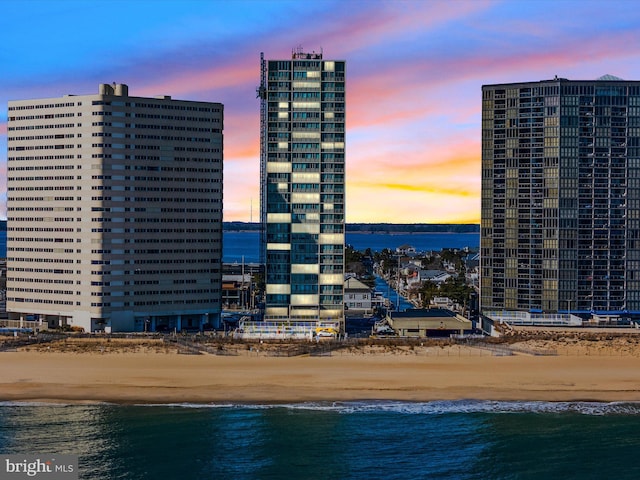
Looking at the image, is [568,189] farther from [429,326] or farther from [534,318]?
[429,326]

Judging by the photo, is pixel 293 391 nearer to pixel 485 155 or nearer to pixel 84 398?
pixel 84 398

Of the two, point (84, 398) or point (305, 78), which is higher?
point (305, 78)

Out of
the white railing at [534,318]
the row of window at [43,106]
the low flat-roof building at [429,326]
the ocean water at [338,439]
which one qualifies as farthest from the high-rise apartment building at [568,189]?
the row of window at [43,106]

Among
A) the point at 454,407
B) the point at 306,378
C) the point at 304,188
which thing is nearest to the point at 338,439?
the point at 454,407

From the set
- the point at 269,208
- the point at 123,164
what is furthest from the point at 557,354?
the point at 123,164

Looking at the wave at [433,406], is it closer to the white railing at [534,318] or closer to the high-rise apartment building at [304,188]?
the white railing at [534,318]

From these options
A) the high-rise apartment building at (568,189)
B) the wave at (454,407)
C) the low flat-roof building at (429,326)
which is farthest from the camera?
the high-rise apartment building at (568,189)

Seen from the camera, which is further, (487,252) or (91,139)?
(487,252)
